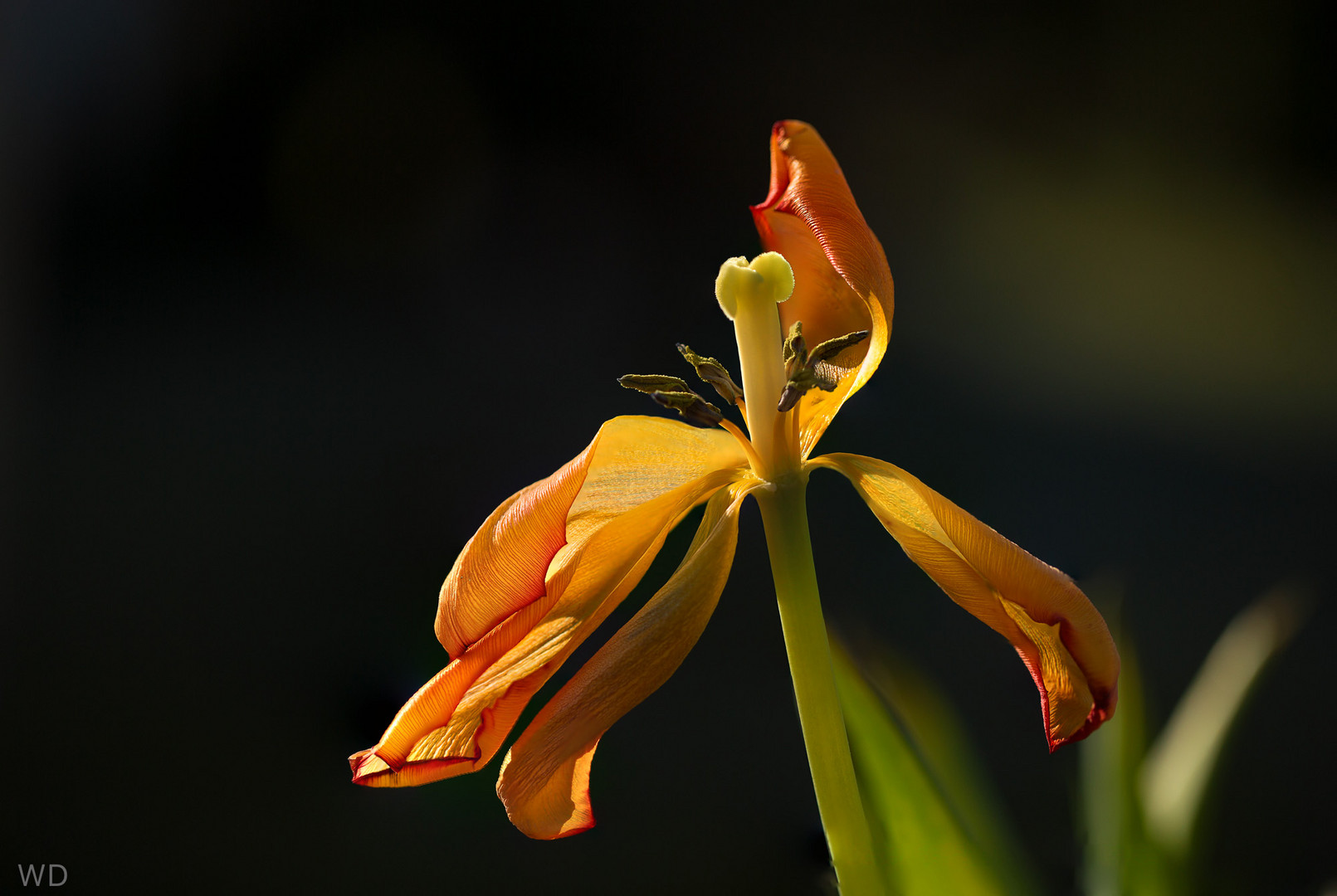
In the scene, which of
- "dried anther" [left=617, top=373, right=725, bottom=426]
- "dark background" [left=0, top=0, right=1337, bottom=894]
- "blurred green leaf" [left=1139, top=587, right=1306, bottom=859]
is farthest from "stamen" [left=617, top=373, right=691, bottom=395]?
"dark background" [left=0, top=0, right=1337, bottom=894]

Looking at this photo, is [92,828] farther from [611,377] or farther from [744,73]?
[744,73]

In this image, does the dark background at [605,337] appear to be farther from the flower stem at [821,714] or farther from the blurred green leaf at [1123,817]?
the flower stem at [821,714]

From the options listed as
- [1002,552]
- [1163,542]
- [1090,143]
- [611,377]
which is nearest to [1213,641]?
[1163,542]

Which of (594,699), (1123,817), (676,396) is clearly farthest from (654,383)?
(1123,817)

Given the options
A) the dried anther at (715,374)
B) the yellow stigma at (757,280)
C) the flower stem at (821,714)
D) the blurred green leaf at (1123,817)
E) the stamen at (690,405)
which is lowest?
the blurred green leaf at (1123,817)

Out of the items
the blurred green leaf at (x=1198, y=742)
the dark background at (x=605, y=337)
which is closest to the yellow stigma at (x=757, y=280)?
the blurred green leaf at (x=1198, y=742)

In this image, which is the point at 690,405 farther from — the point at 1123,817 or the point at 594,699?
the point at 1123,817
